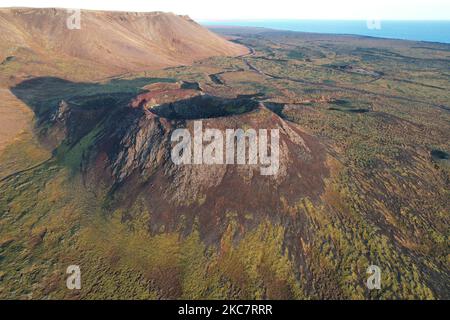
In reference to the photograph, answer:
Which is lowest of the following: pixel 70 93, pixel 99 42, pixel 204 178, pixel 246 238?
pixel 246 238

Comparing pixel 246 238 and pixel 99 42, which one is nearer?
pixel 246 238

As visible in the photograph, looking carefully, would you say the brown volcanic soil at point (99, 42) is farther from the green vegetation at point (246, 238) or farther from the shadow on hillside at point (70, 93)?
the green vegetation at point (246, 238)

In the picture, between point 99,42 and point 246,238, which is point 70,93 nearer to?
point 99,42

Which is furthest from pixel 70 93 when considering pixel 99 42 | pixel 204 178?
pixel 204 178

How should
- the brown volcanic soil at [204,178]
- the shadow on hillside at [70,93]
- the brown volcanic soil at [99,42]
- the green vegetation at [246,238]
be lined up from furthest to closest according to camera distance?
the brown volcanic soil at [99,42] → the shadow on hillside at [70,93] → the brown volcanic soil at [204,178] → the green vegetation at [246,238]

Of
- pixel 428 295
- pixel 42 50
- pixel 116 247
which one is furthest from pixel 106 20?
pixel 428 295

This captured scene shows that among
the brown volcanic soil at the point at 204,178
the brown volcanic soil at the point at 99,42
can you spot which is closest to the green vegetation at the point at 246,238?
the brown volcanic soil at the point at 204,178

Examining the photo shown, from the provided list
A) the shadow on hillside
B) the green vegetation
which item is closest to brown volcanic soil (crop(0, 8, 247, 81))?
the shadow on hillside

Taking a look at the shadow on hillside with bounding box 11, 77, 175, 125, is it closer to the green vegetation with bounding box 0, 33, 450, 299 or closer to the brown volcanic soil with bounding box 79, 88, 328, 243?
the green vegetation with bounding box 0, 33, 450, 299
